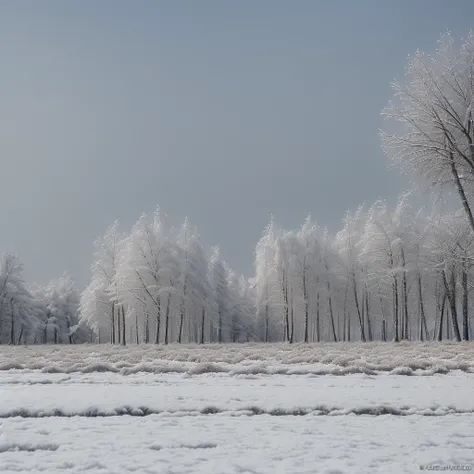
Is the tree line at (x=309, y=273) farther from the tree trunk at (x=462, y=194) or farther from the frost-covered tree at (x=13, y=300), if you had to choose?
the tree trunk at (x=462, y=194)

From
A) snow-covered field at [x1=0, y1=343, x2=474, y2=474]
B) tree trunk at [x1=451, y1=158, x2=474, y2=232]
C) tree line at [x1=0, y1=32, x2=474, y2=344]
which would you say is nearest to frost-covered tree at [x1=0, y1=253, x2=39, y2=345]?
tree line at [x1=0, y1=32, x2=474, y2=344]

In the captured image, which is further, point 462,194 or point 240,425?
point 462,194

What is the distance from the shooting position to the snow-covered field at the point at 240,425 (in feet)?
16.2

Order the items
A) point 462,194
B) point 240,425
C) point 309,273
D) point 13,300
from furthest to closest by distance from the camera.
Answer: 1. point 13,300
2. point 309,273
3. point 462,194
4. point 240,425

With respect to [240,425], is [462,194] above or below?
above

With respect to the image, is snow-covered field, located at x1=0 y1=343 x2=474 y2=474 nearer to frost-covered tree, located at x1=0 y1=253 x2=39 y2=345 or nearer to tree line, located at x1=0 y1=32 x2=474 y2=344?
tree line, located at x1=0 y1=32 x2=474 y2=344

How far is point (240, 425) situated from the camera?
6.73 meters

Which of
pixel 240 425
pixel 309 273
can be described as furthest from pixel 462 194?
pixel 309 273

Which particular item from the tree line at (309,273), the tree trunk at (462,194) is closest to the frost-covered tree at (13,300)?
the tree line at (309,273)

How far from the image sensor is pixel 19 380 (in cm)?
1251

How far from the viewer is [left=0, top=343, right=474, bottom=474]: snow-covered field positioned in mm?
4945

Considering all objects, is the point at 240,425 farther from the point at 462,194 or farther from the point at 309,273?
the point at 309,273

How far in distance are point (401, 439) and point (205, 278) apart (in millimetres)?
39697

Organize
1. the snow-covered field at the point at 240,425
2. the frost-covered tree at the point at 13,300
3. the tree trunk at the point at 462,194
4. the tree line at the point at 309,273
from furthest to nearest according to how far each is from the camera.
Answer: the frost-covered tree at the point at 13,300, the tree line at the point at 309,273, the tree trunk at the point at 462,194, the snow-covered field at the point at 240,425
